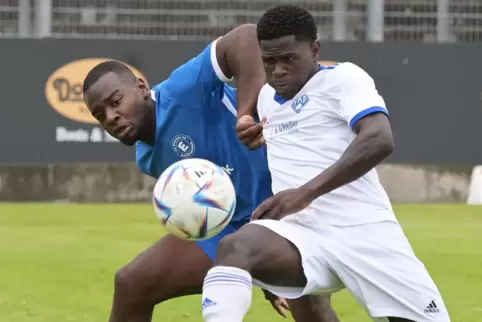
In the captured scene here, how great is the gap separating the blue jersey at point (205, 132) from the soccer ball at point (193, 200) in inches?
38.1

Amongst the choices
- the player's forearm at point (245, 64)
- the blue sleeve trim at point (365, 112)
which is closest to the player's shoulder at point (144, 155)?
the player's forearm at point (245, 64)

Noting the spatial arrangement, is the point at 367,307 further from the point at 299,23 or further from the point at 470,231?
the point at 470,231

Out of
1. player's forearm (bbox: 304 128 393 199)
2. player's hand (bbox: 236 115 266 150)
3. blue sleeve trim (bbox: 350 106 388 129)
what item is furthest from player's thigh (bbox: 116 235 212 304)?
blue sleeve trim (bbox: 350 106 388 129)

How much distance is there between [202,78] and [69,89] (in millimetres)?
11794

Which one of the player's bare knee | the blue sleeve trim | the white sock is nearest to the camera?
the white sock

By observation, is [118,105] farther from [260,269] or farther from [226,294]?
[226,294]

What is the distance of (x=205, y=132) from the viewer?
222 inches

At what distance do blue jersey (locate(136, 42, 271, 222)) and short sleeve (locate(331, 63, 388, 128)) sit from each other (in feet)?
3.63

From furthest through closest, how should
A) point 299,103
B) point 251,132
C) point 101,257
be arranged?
point 101,257
point 251,132
point 299,103

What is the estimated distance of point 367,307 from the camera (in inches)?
176

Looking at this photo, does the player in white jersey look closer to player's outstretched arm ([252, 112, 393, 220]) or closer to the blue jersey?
player's outstretched arm ([252, 112, 393, 220])

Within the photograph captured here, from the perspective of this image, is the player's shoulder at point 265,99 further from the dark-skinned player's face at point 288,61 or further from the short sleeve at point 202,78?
the short sleeve at point 202,78

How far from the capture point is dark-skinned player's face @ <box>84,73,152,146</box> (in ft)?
17.5

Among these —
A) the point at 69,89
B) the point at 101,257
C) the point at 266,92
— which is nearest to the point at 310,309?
the point at 266,92
